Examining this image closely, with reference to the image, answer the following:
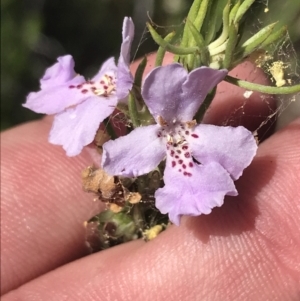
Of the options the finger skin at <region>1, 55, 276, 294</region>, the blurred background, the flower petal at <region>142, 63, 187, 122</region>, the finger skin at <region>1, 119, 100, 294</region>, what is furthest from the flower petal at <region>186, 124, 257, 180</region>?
the blurred background

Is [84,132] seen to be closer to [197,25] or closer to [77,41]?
[197,25]

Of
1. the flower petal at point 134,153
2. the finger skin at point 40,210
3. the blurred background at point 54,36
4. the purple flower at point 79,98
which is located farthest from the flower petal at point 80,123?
the blurred background at point 54,36

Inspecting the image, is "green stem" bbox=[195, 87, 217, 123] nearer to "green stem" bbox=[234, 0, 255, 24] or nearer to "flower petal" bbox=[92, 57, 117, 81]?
"green stem" bbox=[234, 0, 255, 24]

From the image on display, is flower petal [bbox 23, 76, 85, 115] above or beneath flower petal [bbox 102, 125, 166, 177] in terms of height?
above

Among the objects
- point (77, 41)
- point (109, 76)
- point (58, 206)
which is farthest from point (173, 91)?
point (77, 41)

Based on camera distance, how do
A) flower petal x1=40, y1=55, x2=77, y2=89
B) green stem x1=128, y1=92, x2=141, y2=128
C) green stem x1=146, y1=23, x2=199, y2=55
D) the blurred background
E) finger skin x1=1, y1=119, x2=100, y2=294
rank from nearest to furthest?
1. green stem x1=146, y1=23, x2=199, y2=55
2. green stem x1=128, y1=92, x2=141, y2=128
3. flower petal x1=40, y1=55, x2=77, y2=89
4. finger skin x1=1, y1=119, x2=100, y2=294
5. the blurred background

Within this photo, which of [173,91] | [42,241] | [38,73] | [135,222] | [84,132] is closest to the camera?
[173,91]

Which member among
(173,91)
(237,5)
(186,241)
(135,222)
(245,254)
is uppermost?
(237,5)
